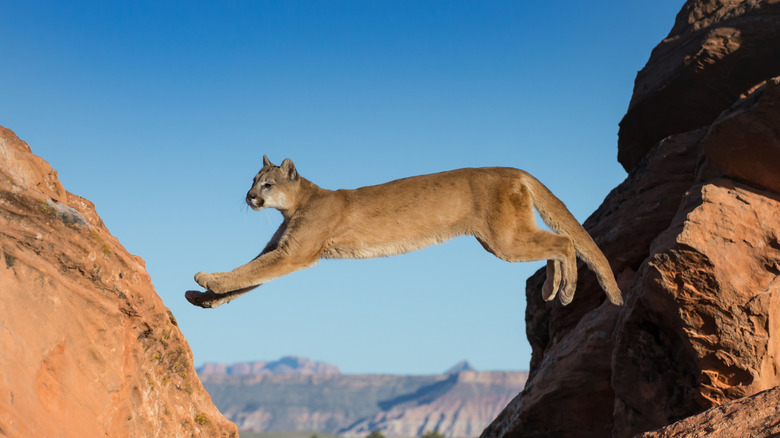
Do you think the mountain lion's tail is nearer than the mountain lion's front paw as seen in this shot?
No

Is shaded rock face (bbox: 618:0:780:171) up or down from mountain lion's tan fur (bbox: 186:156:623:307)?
up

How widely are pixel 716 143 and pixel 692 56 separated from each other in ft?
13.1

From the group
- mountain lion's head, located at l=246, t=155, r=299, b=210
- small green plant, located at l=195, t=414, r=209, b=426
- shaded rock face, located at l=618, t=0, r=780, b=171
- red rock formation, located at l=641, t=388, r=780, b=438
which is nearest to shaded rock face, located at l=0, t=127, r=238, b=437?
small green plant, located at l=195, t=414, r=209, b=426

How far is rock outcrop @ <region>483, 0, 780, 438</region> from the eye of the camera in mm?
8781

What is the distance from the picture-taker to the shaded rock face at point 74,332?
19.3 ft

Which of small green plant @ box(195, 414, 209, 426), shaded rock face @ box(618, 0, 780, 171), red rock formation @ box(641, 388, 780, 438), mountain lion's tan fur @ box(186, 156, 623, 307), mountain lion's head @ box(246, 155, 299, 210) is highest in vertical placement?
shaded rock face @ box(618, 0, 780, 171)

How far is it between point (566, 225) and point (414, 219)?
2058 mm

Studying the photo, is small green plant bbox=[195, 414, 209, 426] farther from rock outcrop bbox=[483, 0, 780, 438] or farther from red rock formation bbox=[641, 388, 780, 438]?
rock outcrop bbox=[483, 0, 780, 438]

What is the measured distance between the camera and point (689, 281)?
8867 millimetres

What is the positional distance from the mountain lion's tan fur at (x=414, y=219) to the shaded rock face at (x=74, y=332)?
160cm

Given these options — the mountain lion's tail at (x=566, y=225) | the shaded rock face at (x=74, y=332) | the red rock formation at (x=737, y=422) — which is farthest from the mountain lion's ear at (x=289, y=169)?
the red rock formation at (x=737, y=422)

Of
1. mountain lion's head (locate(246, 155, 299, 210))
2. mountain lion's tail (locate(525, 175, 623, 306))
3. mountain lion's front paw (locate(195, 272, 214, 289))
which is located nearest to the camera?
mountain lion's front paw (locate(195, 272, 214, 289))

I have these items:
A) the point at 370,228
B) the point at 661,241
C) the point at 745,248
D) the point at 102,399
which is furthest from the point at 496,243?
the point at 102,399

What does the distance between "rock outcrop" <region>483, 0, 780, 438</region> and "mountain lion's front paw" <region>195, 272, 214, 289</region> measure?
541cm
